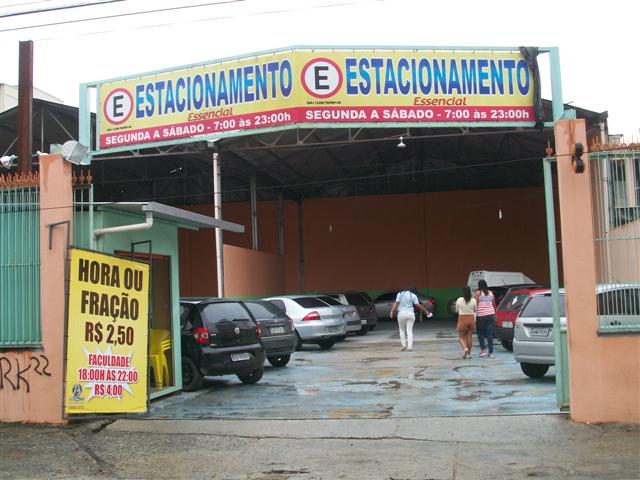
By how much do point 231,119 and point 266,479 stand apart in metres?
9.44

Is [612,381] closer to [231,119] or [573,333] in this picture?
[573,333]

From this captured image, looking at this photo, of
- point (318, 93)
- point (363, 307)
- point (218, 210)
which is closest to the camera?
point (318, 93)

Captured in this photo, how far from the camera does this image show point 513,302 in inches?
639

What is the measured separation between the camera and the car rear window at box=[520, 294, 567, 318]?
37.4 feet

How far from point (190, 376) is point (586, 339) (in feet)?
21.0

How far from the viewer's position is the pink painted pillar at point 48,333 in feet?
29.6

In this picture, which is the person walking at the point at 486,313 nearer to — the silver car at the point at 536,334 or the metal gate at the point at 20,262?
the silver car at the point at 536,334

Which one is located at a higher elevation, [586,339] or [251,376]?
[586,339]

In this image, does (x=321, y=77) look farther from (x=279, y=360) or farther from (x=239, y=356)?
(x=279, y=360)

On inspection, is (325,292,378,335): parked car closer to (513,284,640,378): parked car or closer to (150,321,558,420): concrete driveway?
(150,321,558,420): concrete driveway

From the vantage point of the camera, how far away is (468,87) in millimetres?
11922

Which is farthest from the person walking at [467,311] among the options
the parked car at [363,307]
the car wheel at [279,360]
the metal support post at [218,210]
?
the parked car at [363,307]

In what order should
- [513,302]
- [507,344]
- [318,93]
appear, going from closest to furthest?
[318,93], [513,302], [507,344]

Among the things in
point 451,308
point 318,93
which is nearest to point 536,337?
point 318,93
